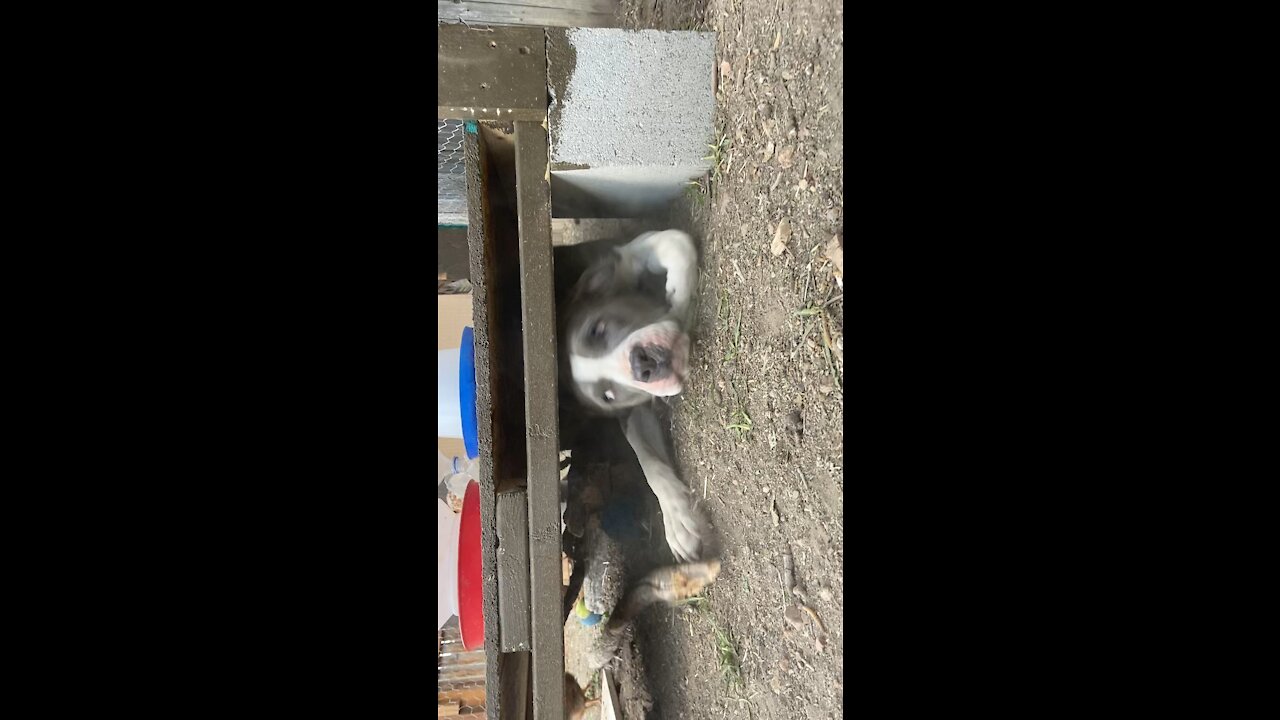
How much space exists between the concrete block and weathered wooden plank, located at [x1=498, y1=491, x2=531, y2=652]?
104cm

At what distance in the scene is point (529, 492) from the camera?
228 cm

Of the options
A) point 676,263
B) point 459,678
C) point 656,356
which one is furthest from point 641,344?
point 459,678

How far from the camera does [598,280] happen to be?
2643 millimetres

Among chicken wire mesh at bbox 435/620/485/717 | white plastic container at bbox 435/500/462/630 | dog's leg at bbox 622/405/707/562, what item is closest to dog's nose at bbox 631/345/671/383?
dog's leg at bbox 622/405/707/562

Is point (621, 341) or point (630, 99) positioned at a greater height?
point (630, 99)

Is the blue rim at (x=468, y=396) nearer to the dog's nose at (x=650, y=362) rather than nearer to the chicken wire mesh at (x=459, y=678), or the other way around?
the dog's nose at (x=650, y=362)

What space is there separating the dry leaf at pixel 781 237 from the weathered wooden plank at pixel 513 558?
106 centimetres

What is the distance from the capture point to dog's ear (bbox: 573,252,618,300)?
2.63m

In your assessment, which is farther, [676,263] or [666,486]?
[666,486]

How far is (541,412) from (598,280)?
1.98 feet

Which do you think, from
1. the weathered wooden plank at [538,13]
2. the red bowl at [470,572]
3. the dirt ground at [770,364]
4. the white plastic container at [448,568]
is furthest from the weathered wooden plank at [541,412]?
the weathered wooden plank at [538,13]

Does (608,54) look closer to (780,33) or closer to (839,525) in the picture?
(780,33)

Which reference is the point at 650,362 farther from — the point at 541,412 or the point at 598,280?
the point at 598,280
